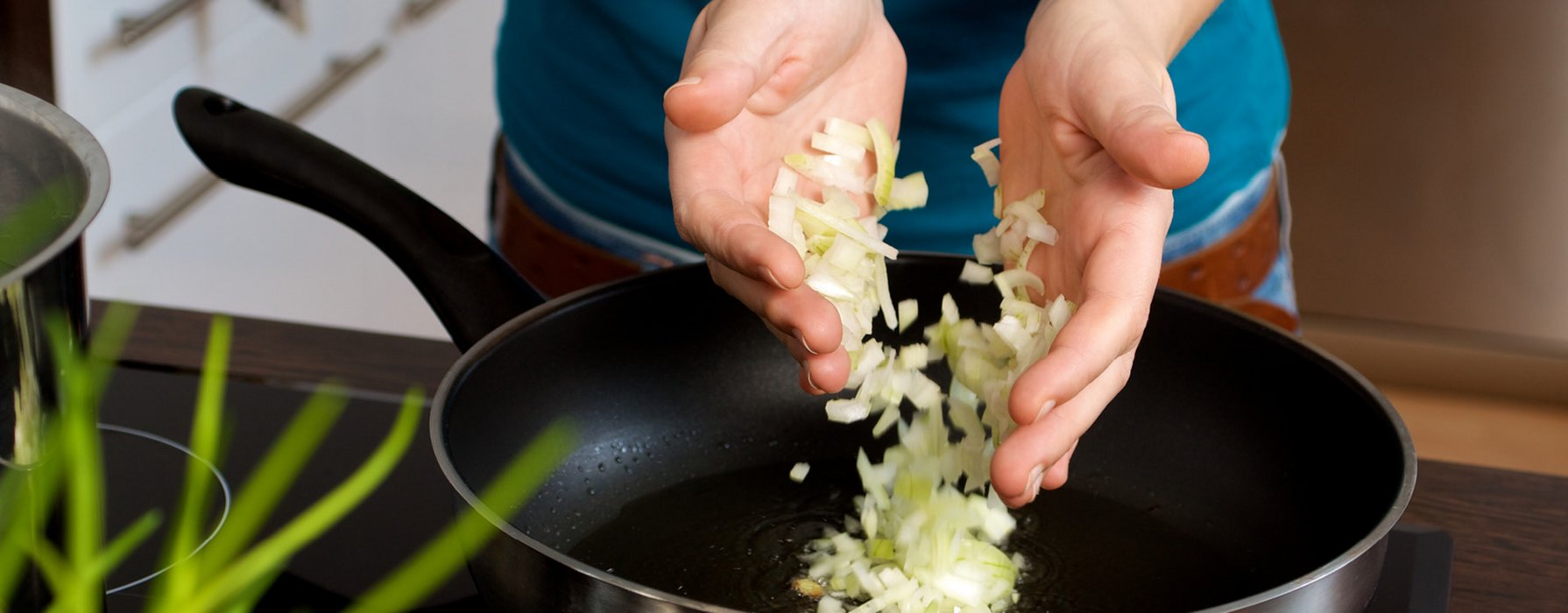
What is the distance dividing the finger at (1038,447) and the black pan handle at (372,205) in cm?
32

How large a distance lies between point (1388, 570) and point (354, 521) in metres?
0.54

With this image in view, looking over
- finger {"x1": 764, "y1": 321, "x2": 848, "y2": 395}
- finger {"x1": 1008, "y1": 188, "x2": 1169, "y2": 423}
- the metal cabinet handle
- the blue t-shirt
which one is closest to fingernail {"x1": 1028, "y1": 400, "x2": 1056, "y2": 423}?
finger {"x1": 1008, "y1": 188, "x2": 1169, "y2": 423}

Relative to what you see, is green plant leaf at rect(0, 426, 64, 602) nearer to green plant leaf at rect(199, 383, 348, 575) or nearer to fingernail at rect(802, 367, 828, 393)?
green plant leaf at rect(199, 383, 348, 575)

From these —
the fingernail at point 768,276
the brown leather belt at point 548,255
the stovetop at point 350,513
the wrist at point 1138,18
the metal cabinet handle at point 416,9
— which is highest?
the wrist at point 1138,18

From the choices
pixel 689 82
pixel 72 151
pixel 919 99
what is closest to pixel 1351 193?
pixel 919 99

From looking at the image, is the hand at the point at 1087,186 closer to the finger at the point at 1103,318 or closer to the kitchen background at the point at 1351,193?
the finger at the point at 1103,318

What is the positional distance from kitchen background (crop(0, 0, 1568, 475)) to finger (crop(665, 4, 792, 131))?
4.70 ft

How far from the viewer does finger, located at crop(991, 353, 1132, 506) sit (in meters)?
0.59

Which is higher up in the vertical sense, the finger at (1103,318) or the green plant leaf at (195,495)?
the finger at (1103,318)

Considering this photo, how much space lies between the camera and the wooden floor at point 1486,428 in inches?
90.4

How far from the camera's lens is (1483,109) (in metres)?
2.19

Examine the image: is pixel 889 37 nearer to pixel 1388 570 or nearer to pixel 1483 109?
pixel 1388 570

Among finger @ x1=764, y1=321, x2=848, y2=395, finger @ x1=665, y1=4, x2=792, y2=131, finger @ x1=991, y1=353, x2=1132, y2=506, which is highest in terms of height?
finger @ x1=665, y1=4, x2=792, y2=131

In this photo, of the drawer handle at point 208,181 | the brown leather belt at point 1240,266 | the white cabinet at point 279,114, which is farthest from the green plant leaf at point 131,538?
the drawer handle at point 208,181
